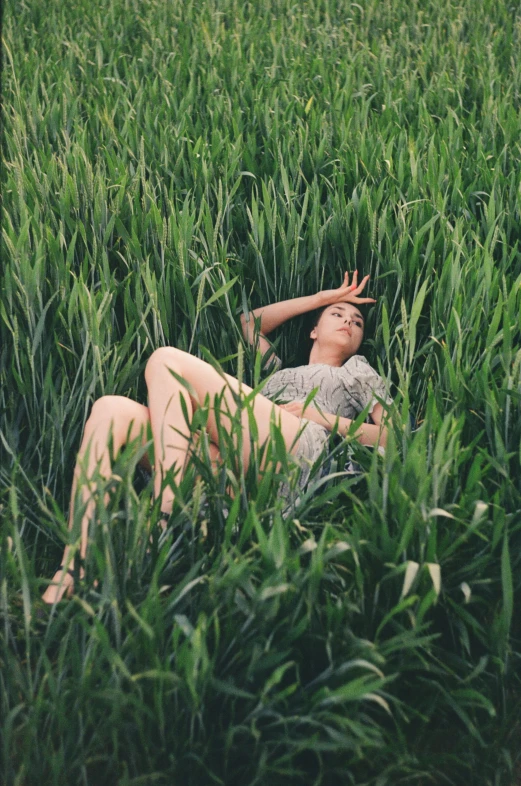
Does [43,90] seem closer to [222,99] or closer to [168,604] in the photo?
[222,99]

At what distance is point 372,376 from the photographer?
1.79m

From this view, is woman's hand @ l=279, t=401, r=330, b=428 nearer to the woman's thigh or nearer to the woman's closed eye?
the woman's thigh

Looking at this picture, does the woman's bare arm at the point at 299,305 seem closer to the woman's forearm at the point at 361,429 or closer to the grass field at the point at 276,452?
the grass field at the point at 276,452

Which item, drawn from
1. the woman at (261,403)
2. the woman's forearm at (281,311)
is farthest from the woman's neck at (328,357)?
the woman's forearm at (281,311)

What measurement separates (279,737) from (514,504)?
596mm

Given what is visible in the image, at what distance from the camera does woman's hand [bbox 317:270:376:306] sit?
1.92m

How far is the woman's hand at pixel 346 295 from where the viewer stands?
1.92 m

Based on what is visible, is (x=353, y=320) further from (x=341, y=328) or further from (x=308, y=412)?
(x=308, y=412)

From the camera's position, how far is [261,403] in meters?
1.52

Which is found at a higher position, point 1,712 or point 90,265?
point 90,265

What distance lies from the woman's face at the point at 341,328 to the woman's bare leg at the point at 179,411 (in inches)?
15.0

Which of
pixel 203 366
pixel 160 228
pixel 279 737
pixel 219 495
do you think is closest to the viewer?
pixel 279 737

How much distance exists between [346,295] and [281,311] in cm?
18

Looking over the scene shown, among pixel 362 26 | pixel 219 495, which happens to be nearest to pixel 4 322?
pixel 219 495
